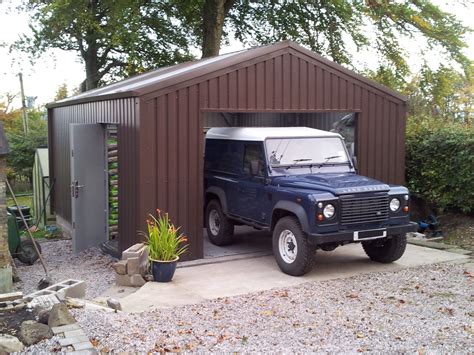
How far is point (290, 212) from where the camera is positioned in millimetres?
8703

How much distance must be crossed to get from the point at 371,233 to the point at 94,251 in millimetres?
5704

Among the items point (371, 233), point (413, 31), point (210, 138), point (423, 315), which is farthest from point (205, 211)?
point (413, 31)

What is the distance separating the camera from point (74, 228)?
11070 millimetres

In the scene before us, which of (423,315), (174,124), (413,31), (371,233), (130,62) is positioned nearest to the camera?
(423,315)

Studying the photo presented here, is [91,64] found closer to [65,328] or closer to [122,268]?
[122,268]

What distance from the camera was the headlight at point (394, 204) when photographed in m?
8.79

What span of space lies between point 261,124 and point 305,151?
582cm

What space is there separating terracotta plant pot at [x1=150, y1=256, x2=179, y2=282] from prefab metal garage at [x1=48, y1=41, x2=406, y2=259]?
1085 mm

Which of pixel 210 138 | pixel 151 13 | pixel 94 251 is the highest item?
pixel 151 13

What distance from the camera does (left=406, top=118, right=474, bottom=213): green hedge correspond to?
11609 mm

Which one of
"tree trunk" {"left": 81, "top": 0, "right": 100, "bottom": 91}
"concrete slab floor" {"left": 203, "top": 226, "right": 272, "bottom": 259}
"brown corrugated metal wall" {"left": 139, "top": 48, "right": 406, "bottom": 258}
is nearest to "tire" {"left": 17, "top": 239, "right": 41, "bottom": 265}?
"brown corrugated metal wall" {"left": 139, "top": 48, "right": 406, "bottom": 258}

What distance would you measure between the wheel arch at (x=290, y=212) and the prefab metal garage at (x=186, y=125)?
4.65 ft

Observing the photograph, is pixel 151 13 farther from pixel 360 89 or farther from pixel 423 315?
pixel 423 315

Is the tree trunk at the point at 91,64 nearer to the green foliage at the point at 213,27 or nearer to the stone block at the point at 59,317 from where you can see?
the green foliage at the point at 213,27
